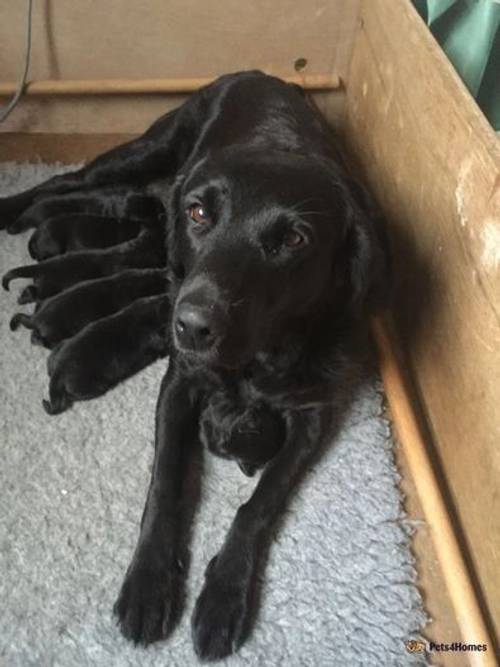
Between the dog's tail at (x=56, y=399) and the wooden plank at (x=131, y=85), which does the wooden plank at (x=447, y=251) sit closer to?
the wooden plank at (x=131, y=85)

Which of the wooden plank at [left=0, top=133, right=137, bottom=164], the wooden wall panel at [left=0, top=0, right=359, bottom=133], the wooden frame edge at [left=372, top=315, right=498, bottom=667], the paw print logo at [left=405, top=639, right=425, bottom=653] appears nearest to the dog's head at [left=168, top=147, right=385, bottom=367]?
the wooden frame edge at [left=372, top=315, right=498, bottom=667]

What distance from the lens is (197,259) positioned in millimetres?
1165

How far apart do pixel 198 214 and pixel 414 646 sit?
0.84 m

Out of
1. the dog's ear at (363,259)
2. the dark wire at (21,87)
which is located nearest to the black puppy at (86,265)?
the dog's ear at (363,259)

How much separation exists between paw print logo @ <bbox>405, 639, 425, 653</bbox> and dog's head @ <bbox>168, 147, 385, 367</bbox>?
0.57 metres

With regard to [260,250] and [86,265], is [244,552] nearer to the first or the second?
[260,250]

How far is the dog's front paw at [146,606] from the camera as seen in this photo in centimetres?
111

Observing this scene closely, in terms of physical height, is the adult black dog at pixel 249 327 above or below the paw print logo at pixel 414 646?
above

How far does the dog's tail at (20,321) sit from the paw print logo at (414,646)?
102cm

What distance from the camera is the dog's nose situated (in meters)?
1.08

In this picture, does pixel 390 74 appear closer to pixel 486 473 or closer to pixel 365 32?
pixel 365 32

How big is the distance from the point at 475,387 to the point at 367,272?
0.29 metres

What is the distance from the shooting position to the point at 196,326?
3.56 feet

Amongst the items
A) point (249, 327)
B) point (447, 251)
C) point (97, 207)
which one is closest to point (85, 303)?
point (97, 207)
